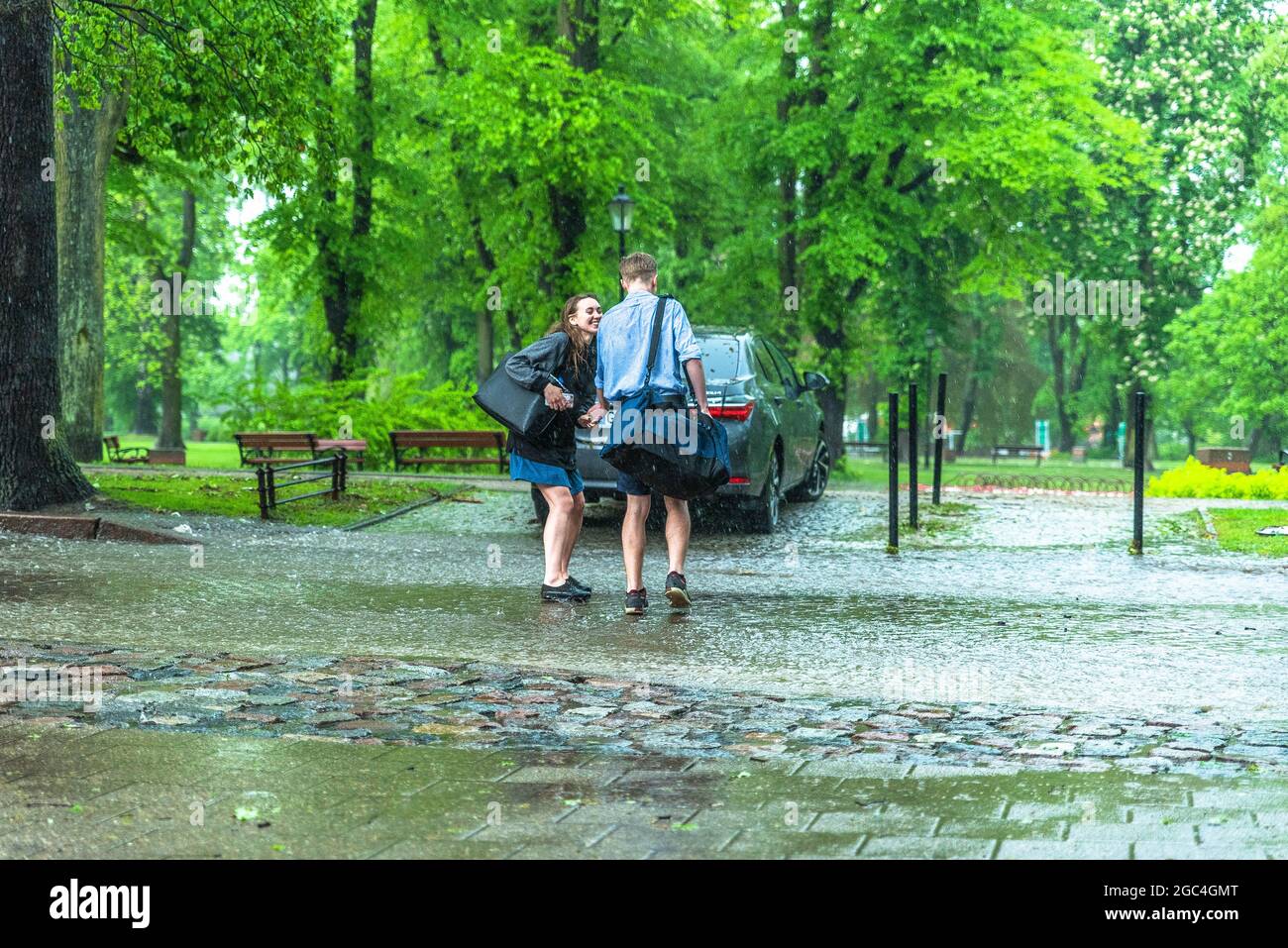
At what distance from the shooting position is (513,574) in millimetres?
11289

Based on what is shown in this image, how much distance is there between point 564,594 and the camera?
9.66 m

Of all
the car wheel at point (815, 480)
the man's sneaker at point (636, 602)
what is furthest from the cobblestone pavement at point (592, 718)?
the car wheel at point (815, 480)

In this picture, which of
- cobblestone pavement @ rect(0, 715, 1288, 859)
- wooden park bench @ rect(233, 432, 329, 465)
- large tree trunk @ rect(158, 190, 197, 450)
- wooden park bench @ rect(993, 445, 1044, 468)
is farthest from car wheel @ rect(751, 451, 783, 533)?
wooden park bench @ rect(993, 445, 1044, 468)

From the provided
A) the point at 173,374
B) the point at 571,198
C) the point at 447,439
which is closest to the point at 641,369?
the point at 447,439

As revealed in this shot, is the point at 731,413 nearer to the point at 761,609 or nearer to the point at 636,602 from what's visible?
the point at 761,609

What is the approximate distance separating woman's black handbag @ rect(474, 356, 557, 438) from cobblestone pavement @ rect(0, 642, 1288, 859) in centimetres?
250

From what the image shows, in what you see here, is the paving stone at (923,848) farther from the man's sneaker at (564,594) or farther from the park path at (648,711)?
the man's sneaker at (564,594)

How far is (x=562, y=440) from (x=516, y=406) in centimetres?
37

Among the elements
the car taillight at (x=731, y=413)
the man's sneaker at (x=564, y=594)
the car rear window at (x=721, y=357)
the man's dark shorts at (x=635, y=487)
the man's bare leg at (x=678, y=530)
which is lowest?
the man's sneaker at (x=564, y=594)

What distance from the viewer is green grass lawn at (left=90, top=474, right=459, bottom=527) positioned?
1527 centimetres

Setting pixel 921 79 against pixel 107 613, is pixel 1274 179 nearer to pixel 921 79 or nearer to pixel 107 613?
pixel 921 79

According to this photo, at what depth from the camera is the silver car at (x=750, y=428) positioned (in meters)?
13.4

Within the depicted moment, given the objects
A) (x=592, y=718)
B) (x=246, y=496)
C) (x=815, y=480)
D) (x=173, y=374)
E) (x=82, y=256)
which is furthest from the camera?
(x=173, y=374)

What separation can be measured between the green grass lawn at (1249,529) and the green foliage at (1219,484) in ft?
10.0
